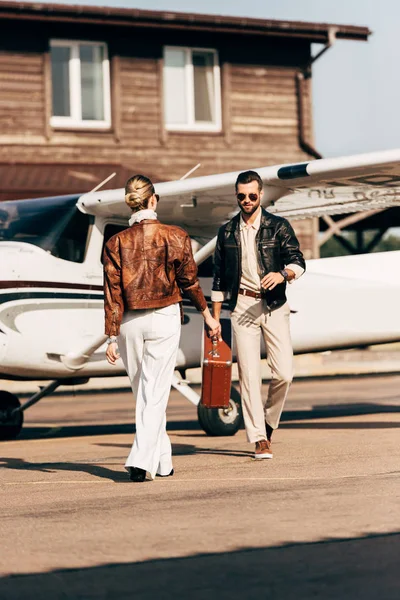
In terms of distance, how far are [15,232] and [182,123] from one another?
15.2 m

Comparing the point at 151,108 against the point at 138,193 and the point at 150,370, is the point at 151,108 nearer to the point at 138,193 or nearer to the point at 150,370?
the point at 138,193

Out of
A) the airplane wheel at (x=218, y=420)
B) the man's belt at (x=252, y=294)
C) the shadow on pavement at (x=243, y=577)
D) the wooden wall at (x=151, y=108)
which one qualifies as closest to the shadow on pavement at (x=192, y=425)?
the airplane wheel at (x=218, y=420)

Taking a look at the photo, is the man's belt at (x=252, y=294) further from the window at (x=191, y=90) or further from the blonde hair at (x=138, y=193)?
the window at (x=191, y=90)

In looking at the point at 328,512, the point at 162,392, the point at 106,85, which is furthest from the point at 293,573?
the point at 106,85

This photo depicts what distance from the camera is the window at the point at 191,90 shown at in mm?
25438

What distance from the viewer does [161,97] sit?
82.5 ft

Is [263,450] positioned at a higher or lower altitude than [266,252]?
lower

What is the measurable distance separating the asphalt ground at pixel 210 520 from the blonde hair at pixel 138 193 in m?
1.64

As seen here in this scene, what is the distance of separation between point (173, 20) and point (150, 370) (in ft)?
59.4

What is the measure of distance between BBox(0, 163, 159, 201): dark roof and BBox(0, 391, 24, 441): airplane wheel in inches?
430

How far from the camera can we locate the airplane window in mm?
10688

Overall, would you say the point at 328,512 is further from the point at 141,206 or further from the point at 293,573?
the point at 141,206

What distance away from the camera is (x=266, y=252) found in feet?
27.9

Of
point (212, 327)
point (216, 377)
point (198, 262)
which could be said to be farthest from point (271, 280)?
point (198, 262)
